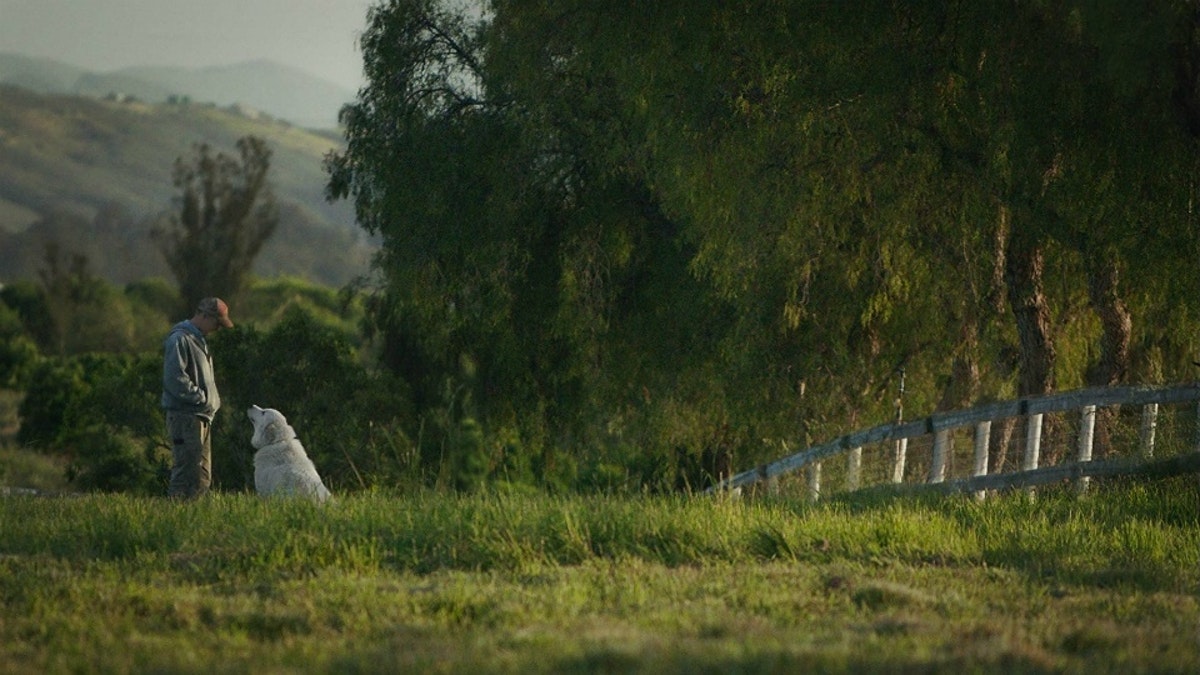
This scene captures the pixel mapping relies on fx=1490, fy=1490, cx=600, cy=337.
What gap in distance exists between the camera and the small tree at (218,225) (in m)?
81.3

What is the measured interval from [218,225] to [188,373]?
248 feet

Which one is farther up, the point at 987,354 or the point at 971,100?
the point at 971,100

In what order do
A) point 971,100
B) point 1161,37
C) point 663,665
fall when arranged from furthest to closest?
1. point 971,100
2. point 1161,37
3. point 663,665

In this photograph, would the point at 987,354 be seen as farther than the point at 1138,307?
Yes

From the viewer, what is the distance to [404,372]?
1267 inches

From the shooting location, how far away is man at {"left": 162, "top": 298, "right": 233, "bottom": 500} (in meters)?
12.0

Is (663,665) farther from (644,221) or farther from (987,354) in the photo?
(644,221)

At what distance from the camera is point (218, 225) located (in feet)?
279

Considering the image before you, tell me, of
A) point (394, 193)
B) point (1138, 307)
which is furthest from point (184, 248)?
point (1138, 307)

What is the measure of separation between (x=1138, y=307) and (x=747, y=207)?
411 centimetres

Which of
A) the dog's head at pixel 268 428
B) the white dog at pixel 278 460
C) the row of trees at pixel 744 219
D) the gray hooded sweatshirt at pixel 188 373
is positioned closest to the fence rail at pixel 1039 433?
the row of trees at pixel 744 219

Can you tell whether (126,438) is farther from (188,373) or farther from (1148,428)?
(1148,428)

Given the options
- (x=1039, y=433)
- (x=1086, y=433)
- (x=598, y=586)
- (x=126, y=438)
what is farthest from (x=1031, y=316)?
(x=126, y=438)

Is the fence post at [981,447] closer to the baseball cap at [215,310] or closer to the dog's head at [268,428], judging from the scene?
the dog's head at [268,428]
